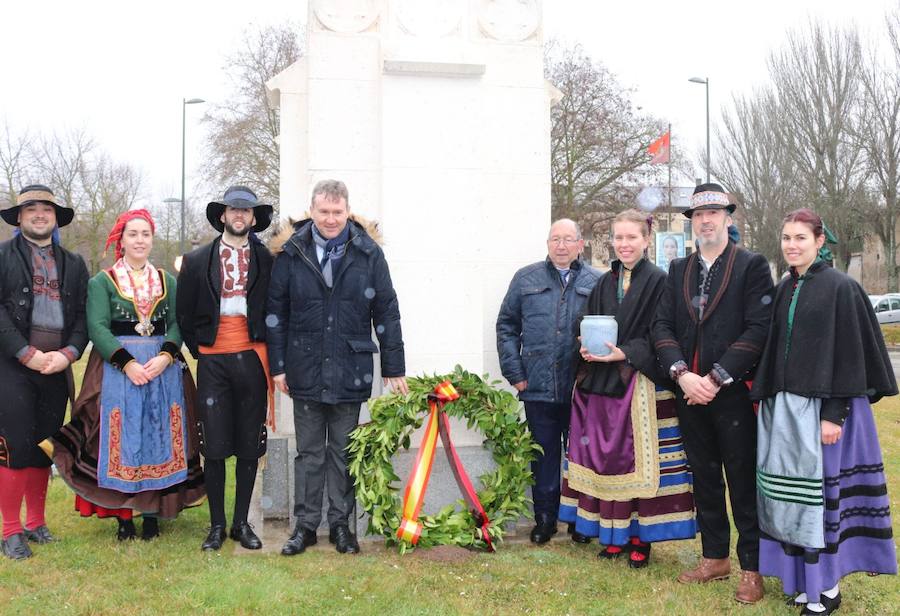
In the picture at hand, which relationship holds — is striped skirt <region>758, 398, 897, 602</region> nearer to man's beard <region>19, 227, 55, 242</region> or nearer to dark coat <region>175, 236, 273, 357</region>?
dark coat <region>175, 236, 273, 357</region>

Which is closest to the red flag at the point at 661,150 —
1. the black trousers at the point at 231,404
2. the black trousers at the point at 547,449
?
the black trousers at the point at 547,449

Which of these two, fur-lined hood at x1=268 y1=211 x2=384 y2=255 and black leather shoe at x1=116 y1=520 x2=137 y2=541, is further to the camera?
black leather shoe at x1=116 y1=520 x2=137 y2=541

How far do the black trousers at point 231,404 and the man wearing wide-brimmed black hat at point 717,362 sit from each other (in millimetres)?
2329

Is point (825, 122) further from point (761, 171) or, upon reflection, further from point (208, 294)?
point (208, 294)

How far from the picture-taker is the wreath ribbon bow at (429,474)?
15.5 ft

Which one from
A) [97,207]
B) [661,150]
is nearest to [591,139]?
[661,150]

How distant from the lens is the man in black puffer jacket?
179 inches

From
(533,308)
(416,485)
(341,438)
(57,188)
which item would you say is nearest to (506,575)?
(416,485)

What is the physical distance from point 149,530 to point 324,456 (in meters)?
1.27

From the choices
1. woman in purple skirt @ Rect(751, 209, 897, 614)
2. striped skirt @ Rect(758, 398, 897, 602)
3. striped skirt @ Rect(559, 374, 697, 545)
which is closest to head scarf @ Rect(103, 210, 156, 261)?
striped skirt @ Rect(559, 374, 697, 545)

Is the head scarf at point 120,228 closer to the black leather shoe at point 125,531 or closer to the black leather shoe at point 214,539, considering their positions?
the black leather shoe at point 125,531

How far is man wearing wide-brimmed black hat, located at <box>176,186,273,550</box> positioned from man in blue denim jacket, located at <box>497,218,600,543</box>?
1.51 meters

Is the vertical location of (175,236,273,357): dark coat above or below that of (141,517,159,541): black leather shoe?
above

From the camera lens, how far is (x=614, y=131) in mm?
22781
